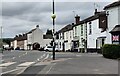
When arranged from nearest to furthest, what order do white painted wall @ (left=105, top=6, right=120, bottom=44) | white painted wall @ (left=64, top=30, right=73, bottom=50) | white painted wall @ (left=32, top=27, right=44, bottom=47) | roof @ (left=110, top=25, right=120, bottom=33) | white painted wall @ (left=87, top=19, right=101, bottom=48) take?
1. roof @ (left=110, top=25, right=120, bottom=33)
2. white painted wall @ (left=105, top=6, right=120, bottom=44)
3. white painted wall @ (left=87, top=19, right=101, bottom=48)
4. white painted wall @ (left=64, top=30, right=73, bottom=50)
5. white painted wall @ (left=32, top=27, right=44, bottom=47)

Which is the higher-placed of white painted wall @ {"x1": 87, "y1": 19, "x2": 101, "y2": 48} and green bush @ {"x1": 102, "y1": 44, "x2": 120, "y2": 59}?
white painted wall @ {"x1": 87, "y1": 19, "x2": 101, "y2": 48}

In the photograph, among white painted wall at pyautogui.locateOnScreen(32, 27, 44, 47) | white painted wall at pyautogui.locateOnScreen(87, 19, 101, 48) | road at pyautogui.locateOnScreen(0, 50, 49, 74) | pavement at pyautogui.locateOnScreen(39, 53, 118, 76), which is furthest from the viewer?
white painted wall at pyautogui.locateOnScreen(32, 27, 44, 47)

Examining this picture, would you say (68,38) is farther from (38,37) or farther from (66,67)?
(66,67)

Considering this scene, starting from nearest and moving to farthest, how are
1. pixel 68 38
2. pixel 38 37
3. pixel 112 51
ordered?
pixel 112 51 < pixel 68 38 < pixel 38 37

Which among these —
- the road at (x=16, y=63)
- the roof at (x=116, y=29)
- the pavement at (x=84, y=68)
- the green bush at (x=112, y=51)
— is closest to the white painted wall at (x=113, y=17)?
the roof at (x=116, y=29)

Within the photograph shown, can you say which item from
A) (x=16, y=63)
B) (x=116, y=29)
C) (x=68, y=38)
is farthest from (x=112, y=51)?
(x=68, y=38)

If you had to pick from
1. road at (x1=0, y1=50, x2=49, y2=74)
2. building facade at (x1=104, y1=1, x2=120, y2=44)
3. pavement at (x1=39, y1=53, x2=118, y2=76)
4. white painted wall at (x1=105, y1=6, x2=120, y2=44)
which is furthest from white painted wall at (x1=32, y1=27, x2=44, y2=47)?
pavement at (x1=39, y1=53, x2=118, y2=76)

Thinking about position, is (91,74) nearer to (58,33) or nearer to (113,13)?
(113,13)

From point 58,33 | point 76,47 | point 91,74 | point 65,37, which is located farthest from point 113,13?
point 58,33

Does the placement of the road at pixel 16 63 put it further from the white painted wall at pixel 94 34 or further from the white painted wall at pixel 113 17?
the white painted wall at pixel 94 34

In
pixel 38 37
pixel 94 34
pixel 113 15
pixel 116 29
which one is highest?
pixel 38 37

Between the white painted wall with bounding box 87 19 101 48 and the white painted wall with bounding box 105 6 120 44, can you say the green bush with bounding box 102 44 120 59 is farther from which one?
the white painted wall with bounding box 87 19 101 48

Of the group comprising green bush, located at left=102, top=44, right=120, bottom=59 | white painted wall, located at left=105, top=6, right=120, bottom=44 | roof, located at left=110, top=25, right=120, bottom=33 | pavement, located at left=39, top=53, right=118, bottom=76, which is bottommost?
pavement, located at left=39, top=53, right=118, bottom=76

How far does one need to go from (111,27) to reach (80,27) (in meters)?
31.4
